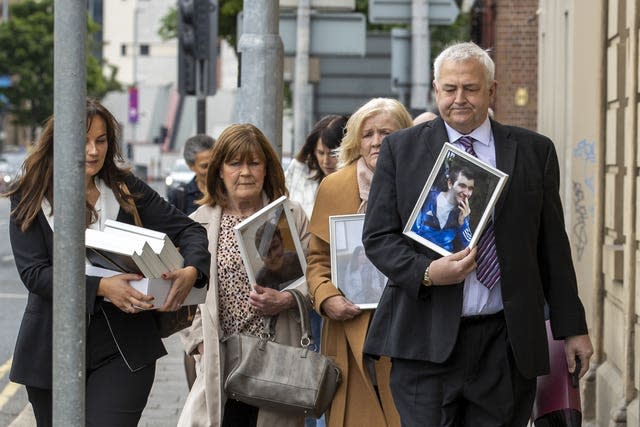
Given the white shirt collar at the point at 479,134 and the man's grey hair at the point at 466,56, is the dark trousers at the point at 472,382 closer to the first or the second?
the white shirt collar at the point at 479,134

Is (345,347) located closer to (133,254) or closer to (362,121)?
(362,121)

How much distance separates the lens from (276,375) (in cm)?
600

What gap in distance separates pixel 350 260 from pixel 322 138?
6.47ft

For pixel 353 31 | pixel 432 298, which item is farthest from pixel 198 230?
pixel 353 31

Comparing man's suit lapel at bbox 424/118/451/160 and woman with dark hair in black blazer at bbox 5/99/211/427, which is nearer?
man's suit lapel at bbox 424/118/451/160

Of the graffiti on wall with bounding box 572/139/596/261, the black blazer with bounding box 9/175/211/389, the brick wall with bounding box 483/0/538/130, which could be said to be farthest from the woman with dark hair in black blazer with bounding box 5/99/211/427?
the brick wall with bounding box 483/0/538/130

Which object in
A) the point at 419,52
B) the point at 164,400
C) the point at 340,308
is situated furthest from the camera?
the point at 419,52

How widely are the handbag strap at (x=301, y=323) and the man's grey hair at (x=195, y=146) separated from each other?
5.34 m

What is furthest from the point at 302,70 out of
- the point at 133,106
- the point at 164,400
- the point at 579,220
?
the point at 133,106

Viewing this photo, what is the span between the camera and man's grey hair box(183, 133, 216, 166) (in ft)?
37.8

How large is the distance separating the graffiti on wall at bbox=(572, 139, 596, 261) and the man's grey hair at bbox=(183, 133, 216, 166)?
2.91m

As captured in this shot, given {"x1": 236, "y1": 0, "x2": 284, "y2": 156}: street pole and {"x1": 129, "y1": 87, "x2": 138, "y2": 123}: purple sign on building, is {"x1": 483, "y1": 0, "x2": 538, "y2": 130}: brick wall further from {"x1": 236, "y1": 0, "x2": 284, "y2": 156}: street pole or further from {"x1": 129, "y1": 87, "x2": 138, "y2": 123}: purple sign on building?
{"x1": 129, "y1": 87, "x2": 138, "y2": 123}: purple sign on building

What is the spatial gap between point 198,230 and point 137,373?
698 millimetres

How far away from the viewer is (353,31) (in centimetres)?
1320
